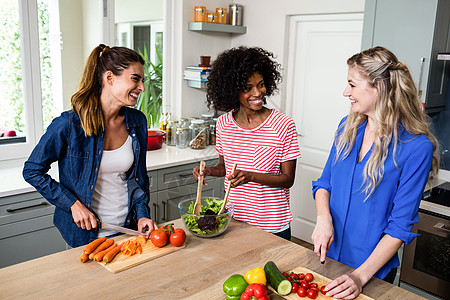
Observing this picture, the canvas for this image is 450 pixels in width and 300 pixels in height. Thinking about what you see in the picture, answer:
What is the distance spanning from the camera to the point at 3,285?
132 cm

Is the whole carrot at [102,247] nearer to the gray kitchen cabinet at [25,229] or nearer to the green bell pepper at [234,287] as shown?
the green bell pepper at [234,287]

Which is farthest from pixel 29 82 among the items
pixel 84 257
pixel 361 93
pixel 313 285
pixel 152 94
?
pixel 313 285

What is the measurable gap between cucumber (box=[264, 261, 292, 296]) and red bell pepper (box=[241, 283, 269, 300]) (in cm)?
7

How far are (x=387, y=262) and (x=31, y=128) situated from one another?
8.78 feet

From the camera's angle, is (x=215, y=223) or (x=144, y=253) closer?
(x=144, y=253)

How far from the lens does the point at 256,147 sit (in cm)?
195

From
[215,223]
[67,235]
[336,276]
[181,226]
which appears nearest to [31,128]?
[67,235]

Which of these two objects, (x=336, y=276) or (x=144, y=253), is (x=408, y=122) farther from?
(x=144, y=253)

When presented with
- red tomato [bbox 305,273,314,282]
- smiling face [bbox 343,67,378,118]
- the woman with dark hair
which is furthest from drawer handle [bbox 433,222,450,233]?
the woman with dark hair

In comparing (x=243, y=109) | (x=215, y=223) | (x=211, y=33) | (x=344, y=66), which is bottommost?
(x=215, y=223)

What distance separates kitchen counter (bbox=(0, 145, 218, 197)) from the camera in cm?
246

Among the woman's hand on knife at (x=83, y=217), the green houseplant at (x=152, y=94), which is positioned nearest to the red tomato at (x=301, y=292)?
the woman's hand on knife at (x=83, y=217)

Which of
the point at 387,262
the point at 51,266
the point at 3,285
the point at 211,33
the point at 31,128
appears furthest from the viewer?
the point at 211,33

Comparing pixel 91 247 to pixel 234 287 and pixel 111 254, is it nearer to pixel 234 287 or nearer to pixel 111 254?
pixel 111 254
